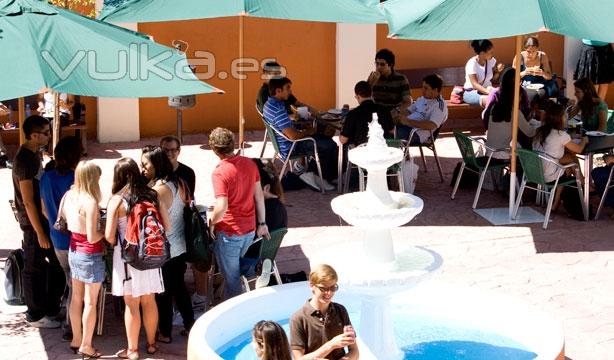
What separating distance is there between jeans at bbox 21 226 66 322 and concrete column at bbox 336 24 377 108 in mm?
8313

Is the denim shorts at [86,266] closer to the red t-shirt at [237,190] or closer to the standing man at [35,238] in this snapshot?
the standing man at [35,238]

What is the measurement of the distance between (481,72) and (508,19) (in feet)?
17.9

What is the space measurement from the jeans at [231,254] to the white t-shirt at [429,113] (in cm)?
463

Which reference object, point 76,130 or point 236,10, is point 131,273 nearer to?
point 236,10

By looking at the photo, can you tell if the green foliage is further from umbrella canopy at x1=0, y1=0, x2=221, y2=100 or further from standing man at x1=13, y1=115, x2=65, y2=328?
standing man at x1=13, y1=115, x2=65, y2=328

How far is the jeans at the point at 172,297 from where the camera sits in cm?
780

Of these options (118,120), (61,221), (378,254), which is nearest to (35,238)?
(61,221)

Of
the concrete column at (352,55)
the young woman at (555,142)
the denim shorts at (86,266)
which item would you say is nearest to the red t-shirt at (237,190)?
the denim shorts at (86,266)

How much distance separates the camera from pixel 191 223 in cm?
781

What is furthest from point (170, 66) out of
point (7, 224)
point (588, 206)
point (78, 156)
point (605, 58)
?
point (605, 58)

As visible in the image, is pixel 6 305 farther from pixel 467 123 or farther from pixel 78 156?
pixel 467 123

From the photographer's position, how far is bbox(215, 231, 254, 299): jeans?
26.3 ft

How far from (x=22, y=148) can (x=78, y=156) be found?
1.84 feet

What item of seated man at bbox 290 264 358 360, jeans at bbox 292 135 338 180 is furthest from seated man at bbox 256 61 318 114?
seated man at bbox 290 264 358 360
